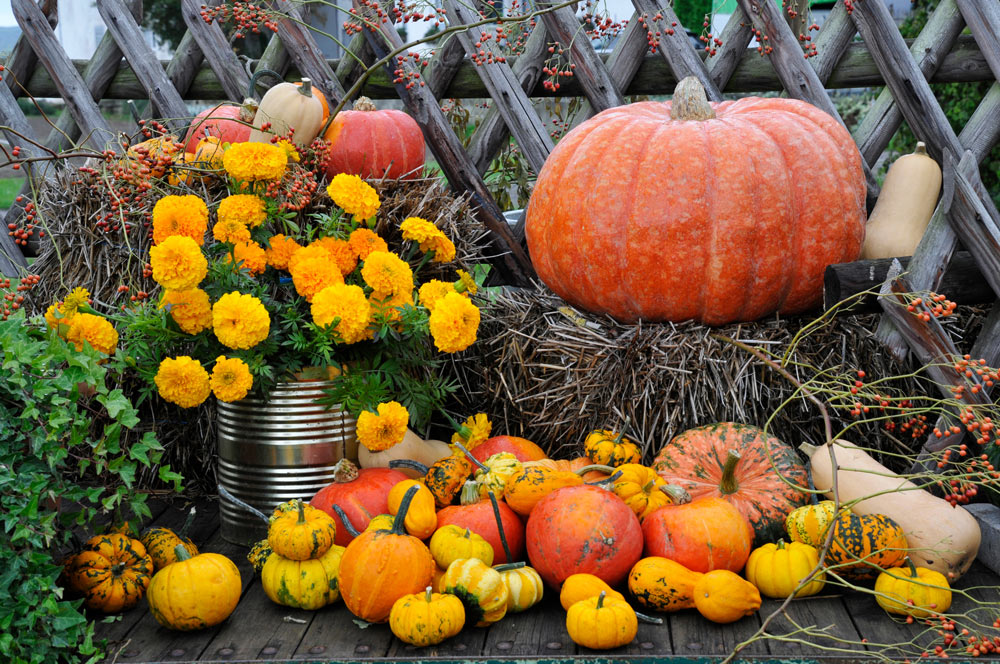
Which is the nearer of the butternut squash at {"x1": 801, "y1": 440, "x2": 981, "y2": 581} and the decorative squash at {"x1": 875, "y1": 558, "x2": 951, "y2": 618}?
the decorative squash at {"x1": 875, "y1": 558, "x2": 951, "y2": 618}

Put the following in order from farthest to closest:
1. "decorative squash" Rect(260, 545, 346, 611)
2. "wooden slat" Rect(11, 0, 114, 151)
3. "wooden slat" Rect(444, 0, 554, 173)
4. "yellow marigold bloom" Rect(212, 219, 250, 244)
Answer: "wooden slat" Rect(11, 0, 114, 151)
"wooden slat" Rect(444, 0, 554, 173)
"yellow marigold bloom" Rect(212, 219, 250, 244)
"decorative squash" Rect(260, 545, 346, 611)

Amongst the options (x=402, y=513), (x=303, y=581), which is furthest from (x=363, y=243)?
(x=303, y=581)

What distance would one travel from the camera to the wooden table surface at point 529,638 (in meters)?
1.83

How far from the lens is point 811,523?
2.14m

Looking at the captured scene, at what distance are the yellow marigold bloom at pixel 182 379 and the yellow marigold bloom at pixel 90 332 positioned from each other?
15 cm

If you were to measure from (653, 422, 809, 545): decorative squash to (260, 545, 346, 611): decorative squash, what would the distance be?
91cm

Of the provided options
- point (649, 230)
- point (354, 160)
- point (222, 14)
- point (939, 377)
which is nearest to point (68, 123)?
point (222, 14)

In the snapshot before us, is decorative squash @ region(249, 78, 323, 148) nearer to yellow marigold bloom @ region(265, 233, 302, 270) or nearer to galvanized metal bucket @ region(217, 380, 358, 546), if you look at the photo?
yellow marigold bloom @ region(265, 233, 302, 270)

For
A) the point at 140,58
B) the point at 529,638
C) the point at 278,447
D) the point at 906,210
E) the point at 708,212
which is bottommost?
the point at 529,638

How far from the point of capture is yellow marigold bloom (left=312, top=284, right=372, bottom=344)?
2211mm

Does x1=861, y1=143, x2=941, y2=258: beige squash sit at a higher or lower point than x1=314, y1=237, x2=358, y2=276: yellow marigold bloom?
lower

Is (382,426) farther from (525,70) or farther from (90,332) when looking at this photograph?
(525,70)

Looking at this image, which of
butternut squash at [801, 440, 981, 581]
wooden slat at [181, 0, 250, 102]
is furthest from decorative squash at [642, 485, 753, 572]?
wooden slat at [181, 0, 250, 102]

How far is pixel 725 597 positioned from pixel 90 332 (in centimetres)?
157
